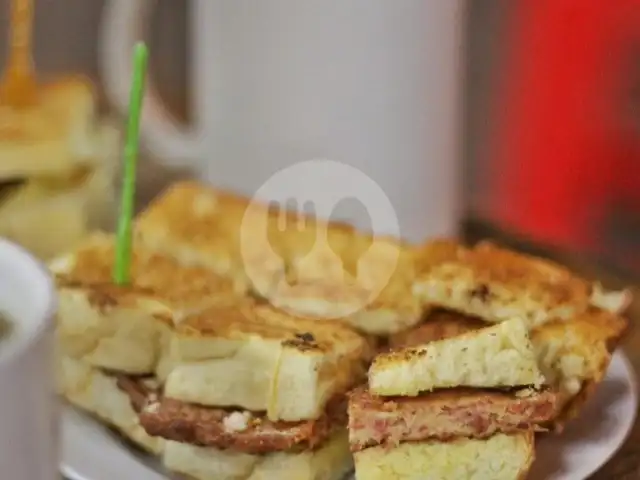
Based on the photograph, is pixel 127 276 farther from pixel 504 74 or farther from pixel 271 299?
pixel 504 74

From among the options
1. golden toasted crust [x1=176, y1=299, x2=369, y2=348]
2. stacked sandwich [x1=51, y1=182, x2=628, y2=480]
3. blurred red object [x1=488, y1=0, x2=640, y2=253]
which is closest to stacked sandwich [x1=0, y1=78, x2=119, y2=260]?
stacked sandwich [x1=51, y1=182, x2=628, y2=480]

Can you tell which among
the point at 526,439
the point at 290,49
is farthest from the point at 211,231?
the point at 526,439

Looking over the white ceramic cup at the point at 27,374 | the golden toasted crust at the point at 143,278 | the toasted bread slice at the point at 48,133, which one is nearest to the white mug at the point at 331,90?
the toasted bread slice at the point at 48,133

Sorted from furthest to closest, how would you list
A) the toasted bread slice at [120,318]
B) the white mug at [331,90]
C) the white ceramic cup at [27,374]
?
the white mug at [331,90] < the toasted bread slice at [120,318] < the white ceramic cup at [27,374]

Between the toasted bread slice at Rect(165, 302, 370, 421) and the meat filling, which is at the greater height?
the toasted bread slice at Rect(165, 302, 370, 421)

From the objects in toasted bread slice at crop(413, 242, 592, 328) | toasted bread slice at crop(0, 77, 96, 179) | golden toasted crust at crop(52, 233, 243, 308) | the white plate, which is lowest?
the white plate

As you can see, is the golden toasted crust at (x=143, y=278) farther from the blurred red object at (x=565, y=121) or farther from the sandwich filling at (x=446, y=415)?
the blurred red object at (x=565, y=121)

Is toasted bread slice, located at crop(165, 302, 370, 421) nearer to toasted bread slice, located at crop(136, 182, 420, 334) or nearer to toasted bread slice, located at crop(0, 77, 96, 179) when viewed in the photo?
toasted bread slice, located at crop(136, 182, 420, 334)
